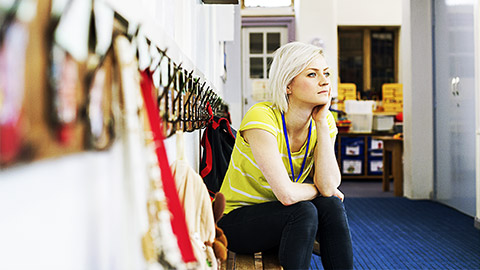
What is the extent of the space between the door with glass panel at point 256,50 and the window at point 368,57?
3.98ft

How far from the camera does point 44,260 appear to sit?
0.54 meters

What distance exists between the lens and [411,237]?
3.05 m

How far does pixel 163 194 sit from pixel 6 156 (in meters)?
0.32

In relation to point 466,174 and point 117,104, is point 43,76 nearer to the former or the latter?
point 117,104

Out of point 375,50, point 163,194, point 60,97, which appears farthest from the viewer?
point 375,50

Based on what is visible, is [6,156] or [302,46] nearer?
[6,156]

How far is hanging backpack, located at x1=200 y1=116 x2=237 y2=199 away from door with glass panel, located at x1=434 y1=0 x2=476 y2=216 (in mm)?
2391

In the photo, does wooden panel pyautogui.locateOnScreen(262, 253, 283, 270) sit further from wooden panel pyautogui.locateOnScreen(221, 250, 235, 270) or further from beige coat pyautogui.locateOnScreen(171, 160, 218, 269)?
beige coat pyautogui.locateOnScreen(171, 160, 218, 269)

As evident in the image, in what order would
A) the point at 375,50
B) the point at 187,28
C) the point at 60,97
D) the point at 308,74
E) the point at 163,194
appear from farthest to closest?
the point at 375,50 → the point at 187,28 → the point at 308,74 → the point at 163,194 → the point at 60,97

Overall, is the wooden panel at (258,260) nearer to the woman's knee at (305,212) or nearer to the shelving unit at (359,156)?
the woman's knee at (305,212)

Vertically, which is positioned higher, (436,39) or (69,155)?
(436,39)

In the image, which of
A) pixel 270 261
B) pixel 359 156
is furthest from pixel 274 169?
pixel 359 156

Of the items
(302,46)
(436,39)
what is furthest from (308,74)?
(436,39)

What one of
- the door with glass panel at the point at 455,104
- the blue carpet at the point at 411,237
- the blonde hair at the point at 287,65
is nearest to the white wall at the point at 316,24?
the door with glass panel at the point at 455,104
